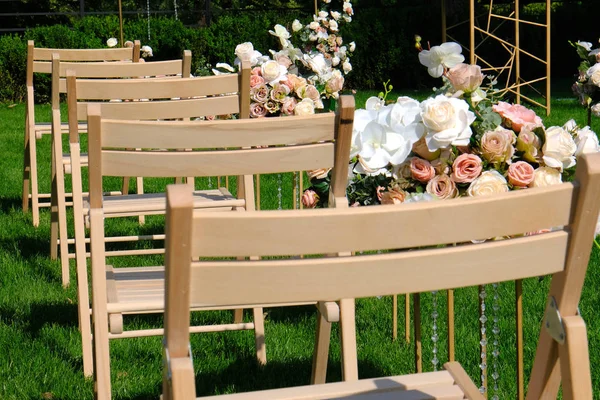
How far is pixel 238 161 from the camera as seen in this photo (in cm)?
237

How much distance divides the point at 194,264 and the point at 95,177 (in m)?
1.27

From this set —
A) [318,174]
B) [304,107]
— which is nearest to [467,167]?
[318,174]

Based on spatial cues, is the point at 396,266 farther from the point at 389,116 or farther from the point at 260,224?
the point at 389,116

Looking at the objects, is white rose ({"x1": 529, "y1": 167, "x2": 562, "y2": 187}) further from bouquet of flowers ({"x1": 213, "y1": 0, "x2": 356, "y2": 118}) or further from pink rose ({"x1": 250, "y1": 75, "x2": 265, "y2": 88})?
pink rose ({"x1": 250, "y1": 75, "x2": 265, "y2": 88})

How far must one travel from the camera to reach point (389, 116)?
257 cm

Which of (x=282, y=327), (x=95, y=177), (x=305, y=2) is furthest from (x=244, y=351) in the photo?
(x=305, y=2)

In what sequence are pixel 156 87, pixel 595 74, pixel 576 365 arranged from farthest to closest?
pixel 595 74
pixel 156 87
pixel 576 365

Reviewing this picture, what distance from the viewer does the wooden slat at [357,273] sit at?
55.5 inches

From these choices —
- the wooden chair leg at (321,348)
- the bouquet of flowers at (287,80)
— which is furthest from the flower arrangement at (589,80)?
the wooden chair leg at (321,348)

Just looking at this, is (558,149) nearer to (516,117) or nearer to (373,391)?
(516,117)

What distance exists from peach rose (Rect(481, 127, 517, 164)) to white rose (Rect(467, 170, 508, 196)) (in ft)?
0.18

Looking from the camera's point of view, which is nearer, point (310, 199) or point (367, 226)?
point (367, 226)

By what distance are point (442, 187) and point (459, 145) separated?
0.43ft

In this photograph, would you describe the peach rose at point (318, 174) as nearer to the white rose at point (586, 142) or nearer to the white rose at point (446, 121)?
the white rose at point (446, 121)
